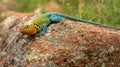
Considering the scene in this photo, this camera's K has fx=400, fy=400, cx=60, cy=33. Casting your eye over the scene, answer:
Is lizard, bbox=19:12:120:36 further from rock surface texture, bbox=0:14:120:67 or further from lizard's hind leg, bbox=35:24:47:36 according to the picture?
rock surface texture, bbox=0:14:120:67

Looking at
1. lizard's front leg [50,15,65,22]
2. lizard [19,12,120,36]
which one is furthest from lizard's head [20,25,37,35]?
lizard's front leg [50,15,65,22]

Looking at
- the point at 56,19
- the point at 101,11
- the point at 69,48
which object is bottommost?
the point at 101,11

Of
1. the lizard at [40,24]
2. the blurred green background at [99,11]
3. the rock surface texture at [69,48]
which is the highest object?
the lizard at [40,24]

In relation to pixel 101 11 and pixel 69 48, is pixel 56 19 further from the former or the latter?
pixel 101 11

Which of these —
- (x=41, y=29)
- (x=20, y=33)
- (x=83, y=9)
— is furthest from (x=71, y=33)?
(x=83, y=9)

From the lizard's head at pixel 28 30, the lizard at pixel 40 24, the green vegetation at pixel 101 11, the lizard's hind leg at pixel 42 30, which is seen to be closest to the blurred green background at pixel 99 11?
the green vegetation at pixel 101 11

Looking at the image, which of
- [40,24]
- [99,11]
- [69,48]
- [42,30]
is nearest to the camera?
[69,48]

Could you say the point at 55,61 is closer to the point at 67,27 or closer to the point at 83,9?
the point at 67,27

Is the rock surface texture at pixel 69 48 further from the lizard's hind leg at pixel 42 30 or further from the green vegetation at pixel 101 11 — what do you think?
the green vegetation at pixel 101 11

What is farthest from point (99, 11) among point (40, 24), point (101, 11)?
point (40, 24)
